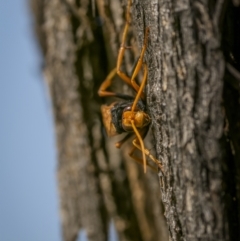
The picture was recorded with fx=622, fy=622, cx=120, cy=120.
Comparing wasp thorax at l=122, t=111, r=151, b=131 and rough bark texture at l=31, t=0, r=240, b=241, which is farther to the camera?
wasp thorax at l=122, t=111, r=151, b=131

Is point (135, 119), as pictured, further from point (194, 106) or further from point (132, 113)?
point (194, 106)

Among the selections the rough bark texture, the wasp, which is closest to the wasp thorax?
the wasp

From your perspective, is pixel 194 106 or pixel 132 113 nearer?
pixel 194 106

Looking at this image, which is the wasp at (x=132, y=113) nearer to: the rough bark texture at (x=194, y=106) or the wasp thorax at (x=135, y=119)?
the wasp thorax at (x=135, y=119)

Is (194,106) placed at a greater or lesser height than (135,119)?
greater

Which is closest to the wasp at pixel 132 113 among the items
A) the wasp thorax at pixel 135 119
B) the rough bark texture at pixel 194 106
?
the wasp thorax at pixel 135 119

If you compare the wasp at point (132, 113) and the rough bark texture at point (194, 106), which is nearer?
the rough bark texture at point (194, 106)

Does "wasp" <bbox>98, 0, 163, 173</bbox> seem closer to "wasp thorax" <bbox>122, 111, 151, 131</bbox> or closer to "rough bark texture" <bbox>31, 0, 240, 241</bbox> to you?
"wasp thorax" <bbox>122, 111, 151, 131</bbox>

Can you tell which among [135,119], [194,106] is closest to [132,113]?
[135,119]
